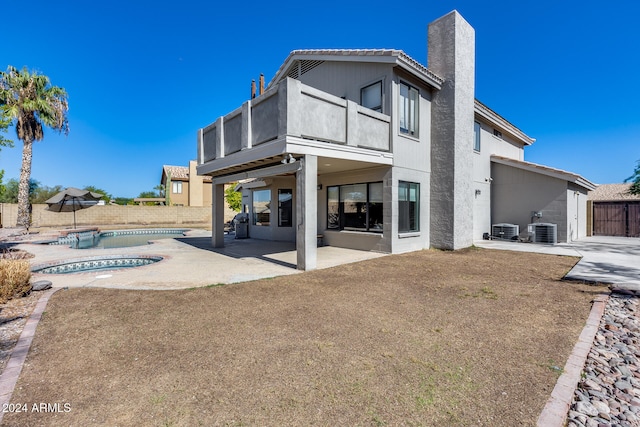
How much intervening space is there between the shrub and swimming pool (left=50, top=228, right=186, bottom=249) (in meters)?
9.61

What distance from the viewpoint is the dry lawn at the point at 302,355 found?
2482mm

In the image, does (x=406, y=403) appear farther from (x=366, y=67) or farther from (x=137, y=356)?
(x=366, y=67)

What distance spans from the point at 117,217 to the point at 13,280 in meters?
26.4

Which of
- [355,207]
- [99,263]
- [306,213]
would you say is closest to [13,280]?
[99,263]

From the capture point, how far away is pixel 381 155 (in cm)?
1020

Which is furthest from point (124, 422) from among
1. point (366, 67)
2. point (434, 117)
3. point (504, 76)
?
point (504, 76)

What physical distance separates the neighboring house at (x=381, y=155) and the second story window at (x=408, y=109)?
0.04 m

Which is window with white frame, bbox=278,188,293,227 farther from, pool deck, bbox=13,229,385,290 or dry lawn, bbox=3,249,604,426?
dry lawn, bbox=3,249,604,426

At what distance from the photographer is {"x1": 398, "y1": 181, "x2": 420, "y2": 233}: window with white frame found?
11008 millimetres

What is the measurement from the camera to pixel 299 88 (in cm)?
786

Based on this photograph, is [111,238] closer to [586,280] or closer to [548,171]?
[586,280]

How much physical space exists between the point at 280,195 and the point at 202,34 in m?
14.1

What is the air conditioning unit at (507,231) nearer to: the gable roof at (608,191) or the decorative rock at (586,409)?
the decorative rock at (586,409)

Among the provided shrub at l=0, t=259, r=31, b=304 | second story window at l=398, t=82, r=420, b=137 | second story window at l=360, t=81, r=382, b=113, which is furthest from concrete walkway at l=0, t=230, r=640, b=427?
second story window at l=360, t=81, r=382, b=113
